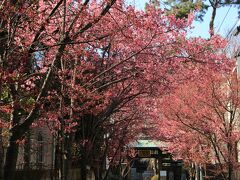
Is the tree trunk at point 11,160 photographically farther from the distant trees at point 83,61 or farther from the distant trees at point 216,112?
the distant trees at point 216,112

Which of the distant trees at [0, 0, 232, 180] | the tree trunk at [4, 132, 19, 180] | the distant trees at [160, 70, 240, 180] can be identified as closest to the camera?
the distant trees at [0, 0, 232, 180]

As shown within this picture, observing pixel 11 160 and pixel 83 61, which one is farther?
pixel 83 61

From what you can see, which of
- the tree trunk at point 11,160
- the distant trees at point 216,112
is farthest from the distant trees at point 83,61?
the distant trees at point 216,112

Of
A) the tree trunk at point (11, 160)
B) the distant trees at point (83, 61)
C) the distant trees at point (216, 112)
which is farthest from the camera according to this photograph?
the distant trees at point (216, 112)

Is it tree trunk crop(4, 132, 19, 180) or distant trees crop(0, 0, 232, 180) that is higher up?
distant trees crop(0, 0, 232, 180)

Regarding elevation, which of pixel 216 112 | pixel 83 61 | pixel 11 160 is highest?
pixel 83 61

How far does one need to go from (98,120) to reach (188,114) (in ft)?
16.1

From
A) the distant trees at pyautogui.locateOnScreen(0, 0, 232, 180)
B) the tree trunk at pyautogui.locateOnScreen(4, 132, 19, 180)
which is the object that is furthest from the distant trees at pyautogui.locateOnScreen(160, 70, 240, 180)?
the tree trunk at pyautogui.locateOnScreen(4, 132, 19, 180)

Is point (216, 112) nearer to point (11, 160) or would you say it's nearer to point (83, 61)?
point (83, 61)

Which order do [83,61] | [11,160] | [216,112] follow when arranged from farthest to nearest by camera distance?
[216,112]
[83,61]
[11,160]

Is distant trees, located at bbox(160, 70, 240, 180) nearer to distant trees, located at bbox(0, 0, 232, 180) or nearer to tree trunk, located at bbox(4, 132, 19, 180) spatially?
distant trees, located at bbox(0, 0, 232, 180)

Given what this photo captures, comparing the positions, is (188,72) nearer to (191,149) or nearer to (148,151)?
(191,149)

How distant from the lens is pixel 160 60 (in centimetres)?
1453

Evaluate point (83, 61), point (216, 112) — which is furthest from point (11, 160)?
point (216, 112)
